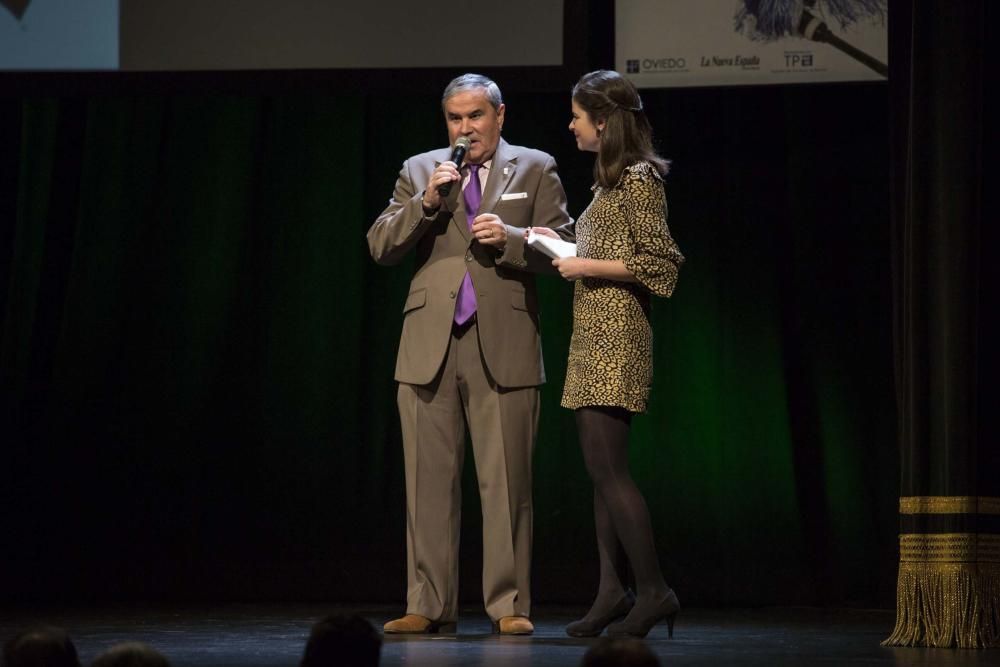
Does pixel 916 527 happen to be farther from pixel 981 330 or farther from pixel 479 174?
pixel 479 174

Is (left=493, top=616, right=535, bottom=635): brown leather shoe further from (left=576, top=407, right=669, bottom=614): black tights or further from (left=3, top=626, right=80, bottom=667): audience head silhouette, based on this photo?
(left=3, top=626, right=80, bottom=667): audience head silhouette

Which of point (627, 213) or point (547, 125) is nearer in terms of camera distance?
point (627, 213)

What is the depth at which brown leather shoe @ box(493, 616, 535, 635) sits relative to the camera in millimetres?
3492

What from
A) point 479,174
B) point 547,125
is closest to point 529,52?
point 547,125

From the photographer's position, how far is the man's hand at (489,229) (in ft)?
11.3

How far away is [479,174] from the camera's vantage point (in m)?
3.73

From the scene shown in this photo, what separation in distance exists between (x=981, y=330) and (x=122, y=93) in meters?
2.80

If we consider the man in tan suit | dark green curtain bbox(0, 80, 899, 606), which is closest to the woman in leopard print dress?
the man in tan suit

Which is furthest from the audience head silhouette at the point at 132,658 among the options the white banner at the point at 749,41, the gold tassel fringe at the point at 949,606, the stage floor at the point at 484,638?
the white banner at the point at 749,41

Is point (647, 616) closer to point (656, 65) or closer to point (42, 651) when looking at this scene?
point (42, 651)

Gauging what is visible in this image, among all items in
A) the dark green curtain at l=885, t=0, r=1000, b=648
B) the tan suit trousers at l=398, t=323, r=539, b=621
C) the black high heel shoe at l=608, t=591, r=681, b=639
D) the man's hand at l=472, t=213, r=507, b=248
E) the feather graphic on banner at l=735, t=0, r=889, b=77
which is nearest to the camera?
the black high heel shoe at l=608, t=591, r=681, b=639

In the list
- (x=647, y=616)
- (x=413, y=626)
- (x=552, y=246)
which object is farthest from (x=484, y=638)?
(x=552, y=246)

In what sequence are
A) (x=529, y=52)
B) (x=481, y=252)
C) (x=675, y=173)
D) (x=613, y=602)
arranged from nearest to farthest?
(x=613, y=602), (x=481, y=252), (x=529, y=52), (x=675, y=173)

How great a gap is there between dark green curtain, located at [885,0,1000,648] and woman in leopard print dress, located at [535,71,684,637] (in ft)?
2.04
